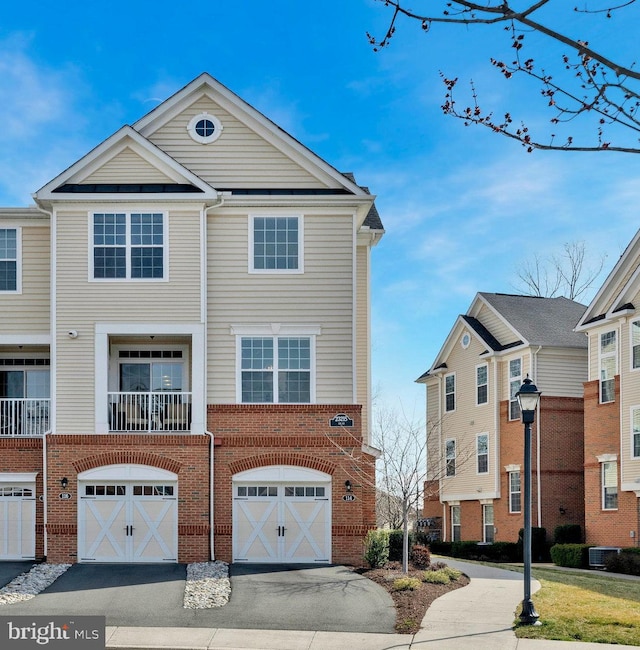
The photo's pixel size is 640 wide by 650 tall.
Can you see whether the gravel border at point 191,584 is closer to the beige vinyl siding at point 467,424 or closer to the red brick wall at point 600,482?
the red brick wall at point 600,482

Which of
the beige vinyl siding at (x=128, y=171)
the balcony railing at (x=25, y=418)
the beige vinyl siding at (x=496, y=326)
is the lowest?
the balcony railing at (x=25, y=418)

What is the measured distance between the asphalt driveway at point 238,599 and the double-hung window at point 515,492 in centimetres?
1453

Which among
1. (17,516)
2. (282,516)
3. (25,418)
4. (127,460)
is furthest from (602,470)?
(17,516)

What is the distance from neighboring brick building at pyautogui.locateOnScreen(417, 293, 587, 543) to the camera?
3575 cm

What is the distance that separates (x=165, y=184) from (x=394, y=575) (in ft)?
36.7

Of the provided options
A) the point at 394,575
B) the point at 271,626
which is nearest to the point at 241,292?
the point at 394,575

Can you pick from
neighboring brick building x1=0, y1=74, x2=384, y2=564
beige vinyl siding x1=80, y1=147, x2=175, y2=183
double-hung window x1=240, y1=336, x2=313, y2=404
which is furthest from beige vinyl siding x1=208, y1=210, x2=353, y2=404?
beige vinyl siding x1=80, y1=147, x2=175, y2=183

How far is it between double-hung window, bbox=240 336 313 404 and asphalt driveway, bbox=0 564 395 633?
4.22 meters

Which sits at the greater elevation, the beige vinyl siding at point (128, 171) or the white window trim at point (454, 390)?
the beige vinyl siding at point (128, 171)

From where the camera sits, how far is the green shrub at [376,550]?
23.6 metres

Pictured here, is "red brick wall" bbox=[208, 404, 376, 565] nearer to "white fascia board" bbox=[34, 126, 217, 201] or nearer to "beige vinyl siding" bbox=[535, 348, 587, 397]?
"white fascia board" bbox=[34, 126, 217, 201]

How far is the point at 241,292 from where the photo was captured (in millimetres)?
25562

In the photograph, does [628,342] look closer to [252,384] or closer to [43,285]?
[252,384]

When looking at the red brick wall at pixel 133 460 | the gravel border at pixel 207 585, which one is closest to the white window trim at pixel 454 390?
the red brick wall at pixel 133 460
